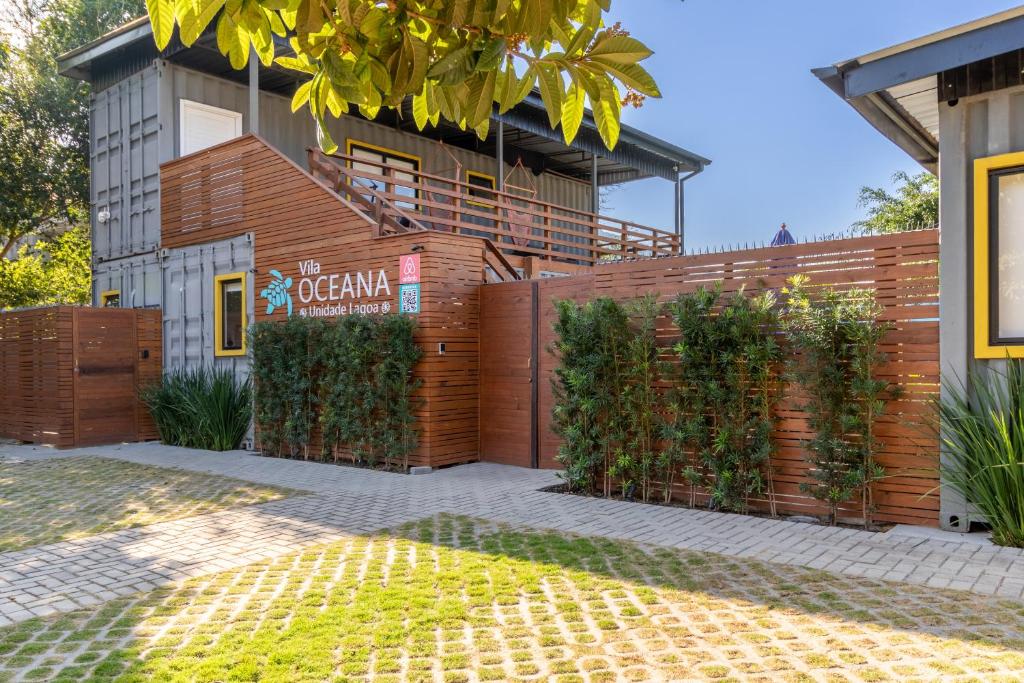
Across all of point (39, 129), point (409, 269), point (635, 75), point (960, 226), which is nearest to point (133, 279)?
point (409, 269)

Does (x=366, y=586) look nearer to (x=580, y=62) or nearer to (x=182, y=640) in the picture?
(x=182, y=640)

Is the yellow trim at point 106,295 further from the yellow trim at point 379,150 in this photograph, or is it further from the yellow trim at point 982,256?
the yellow trim at point 982,256

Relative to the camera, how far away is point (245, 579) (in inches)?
193

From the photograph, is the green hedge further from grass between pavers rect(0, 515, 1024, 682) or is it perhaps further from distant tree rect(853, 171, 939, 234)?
distant tree rect(853, 171, 939, 234)

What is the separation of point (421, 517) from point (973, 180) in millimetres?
5392

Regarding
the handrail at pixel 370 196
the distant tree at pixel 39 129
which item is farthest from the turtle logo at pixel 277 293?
the distant tree at pixel 39 129

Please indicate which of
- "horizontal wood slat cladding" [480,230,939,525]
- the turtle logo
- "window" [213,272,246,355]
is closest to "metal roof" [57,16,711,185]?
the turtle logo

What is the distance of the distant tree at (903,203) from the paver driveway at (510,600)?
1939cm

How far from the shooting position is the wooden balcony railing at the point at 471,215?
11477mm

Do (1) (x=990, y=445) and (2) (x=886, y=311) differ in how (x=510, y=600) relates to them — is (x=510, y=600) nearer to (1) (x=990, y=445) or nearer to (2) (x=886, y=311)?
(1) (x=990, y=445)

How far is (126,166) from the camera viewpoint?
1549cm


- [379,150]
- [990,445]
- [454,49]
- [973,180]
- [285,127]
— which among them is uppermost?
[285,127]

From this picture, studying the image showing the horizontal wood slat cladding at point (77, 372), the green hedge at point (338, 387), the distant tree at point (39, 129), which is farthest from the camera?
the distant tree at point (39, 129)

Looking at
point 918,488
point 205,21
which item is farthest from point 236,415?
point 205,21
